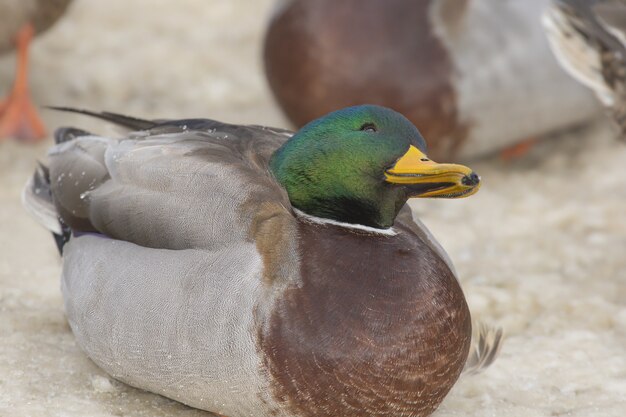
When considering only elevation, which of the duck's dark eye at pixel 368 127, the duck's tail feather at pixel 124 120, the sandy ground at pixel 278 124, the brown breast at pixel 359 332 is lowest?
the sandy ground at pixel 278 124

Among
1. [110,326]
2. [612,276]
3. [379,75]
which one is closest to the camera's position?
[110,326]

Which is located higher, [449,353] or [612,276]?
[449,353]

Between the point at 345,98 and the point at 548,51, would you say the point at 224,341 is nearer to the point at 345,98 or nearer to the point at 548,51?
the point at 345,98

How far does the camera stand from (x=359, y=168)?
271 cm

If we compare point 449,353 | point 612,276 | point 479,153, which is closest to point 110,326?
point 449,353

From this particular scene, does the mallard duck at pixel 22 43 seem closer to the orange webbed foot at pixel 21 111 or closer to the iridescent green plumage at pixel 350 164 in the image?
the orange webbed foot at pixel 21 111

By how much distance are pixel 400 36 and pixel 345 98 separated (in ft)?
1.31

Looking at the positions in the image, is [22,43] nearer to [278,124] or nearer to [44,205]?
[278,124]

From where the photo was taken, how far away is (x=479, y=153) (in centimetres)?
550

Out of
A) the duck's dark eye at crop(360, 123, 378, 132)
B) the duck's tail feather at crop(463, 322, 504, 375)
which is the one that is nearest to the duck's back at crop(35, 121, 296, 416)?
the duck's dark eye at crop(360, 123, 378, 132)

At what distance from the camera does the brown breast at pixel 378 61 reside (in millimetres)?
5105

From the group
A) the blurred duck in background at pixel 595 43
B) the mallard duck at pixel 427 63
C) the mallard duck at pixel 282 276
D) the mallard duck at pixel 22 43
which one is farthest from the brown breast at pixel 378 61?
the mallard duck at pixel 282 276

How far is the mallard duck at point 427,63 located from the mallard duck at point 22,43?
121cm

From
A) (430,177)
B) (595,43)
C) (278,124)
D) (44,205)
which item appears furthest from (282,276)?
(278,124)
